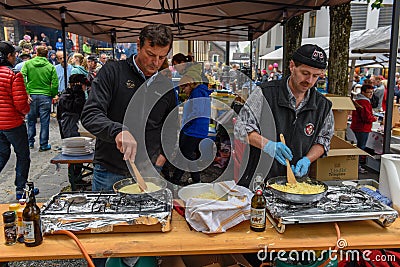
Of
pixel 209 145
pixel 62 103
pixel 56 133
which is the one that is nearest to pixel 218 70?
pixel 56 133

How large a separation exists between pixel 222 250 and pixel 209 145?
131 inches

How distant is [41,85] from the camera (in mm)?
6273

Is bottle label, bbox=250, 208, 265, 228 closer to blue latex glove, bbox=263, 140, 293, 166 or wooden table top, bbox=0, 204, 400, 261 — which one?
wooden table top, bbox=0, 204, 400, 261

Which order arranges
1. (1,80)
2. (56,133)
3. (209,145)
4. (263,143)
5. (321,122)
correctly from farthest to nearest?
(56,133), (209,145), (1,80), (321,122), (263,143)

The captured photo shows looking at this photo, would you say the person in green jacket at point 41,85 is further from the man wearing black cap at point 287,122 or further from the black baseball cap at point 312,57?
the black baseball cap at point 312,57

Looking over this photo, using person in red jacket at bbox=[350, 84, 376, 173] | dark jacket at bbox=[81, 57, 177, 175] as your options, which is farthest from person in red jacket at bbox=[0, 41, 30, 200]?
person in red jacket at bbox=[350, 84, 376, 173]

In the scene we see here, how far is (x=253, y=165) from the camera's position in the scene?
2398 mm

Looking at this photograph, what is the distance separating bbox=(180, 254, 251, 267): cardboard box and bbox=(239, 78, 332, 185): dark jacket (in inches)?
22.4

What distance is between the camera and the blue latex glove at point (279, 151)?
2.06 meters

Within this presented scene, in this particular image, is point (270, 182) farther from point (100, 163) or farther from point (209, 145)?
point (209, 145)

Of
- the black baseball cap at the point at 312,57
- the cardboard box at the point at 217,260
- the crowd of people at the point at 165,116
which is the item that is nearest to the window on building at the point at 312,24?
the crowd of people at the point at 165,116

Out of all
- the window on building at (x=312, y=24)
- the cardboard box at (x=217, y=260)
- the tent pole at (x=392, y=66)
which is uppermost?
the window on building at (x=312, y=24)

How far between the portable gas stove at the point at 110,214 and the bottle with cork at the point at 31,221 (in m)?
0.05

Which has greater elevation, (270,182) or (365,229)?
(270,182)
